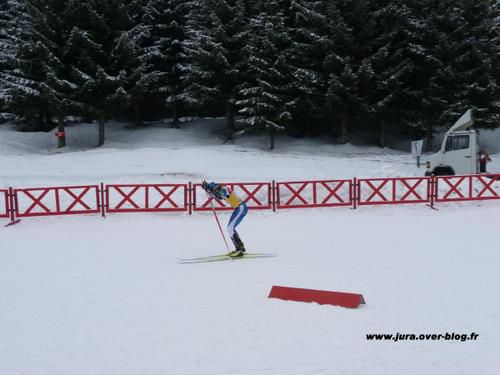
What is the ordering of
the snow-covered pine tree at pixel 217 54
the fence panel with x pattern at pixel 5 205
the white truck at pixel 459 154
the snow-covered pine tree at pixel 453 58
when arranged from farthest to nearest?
the snow-covered pine tree at pixel 217 54 < the snow-covered pine tree at pixel 453 58 < the white truck at pixel 459 154 < the fence panel with x pattern at pixel 5 205

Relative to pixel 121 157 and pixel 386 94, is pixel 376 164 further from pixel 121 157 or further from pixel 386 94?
pixel 121 157

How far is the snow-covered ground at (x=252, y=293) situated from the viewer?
17.6ft

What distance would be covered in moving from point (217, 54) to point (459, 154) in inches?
677

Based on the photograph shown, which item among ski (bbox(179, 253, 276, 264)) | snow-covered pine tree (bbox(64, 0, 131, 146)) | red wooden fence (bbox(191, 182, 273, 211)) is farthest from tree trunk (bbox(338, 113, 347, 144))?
ski (bbox(179, 253, 276, 264))

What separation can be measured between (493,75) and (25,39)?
33.8 meters

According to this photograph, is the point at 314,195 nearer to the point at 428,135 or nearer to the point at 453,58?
the point at 428,135

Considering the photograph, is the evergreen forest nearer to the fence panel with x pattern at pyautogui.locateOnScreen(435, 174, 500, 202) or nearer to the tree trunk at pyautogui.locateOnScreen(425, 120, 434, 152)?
the tree trunk at pyautogui.locateOnScreen(425, 120, 434, 152)

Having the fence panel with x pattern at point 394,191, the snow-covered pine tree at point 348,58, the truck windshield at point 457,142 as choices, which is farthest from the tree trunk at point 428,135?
the fence panel with x pattern at point 394,191

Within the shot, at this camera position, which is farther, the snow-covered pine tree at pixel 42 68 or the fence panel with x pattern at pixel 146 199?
the snow-covered pine tree at pixel 42 68

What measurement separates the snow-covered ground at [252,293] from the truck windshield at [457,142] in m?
3.23

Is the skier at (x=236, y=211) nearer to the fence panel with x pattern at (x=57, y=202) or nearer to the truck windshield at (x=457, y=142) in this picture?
the fence panel with x pattern at (x=57, y=202)

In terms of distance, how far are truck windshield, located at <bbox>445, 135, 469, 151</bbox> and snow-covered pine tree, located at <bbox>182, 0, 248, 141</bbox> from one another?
1561 centimetres

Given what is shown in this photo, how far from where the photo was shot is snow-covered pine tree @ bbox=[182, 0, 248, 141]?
3075cm

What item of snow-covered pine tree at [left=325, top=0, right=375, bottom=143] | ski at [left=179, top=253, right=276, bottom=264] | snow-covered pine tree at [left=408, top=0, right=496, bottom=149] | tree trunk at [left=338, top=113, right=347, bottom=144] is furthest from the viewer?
tree trunk at [left=338, top=113, right=347, bottom=144]
